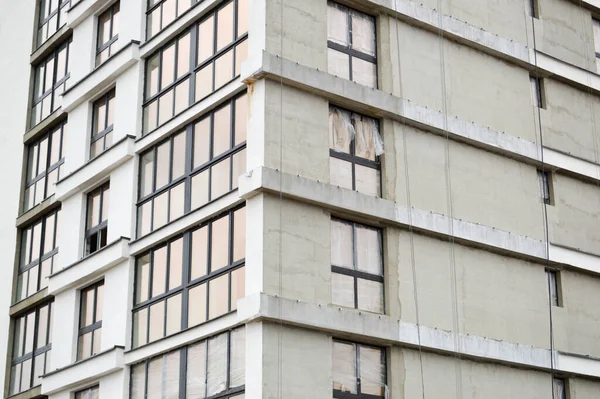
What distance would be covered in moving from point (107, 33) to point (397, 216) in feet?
41.7

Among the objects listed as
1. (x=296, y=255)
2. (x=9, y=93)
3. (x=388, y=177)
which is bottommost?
(x=296, y=255)

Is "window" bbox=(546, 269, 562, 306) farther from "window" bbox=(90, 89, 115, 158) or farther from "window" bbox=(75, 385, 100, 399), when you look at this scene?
"window" bbox=(90, 89, 115, 158)

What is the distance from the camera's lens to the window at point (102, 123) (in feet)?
117

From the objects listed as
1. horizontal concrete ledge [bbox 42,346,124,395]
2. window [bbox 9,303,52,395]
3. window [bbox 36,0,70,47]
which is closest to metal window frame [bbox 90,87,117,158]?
window [bbox 36,0,70,47]

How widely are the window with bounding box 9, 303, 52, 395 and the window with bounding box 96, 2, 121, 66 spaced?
331 inches

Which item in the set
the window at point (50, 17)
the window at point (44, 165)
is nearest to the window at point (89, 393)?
the window at point (44, 165)

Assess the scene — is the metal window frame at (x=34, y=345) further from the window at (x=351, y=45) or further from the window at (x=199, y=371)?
the window at (x=351, y=45)

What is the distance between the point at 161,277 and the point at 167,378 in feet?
9.68

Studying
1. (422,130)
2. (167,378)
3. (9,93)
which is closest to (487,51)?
(422,130)

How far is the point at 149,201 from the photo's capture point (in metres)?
32.8

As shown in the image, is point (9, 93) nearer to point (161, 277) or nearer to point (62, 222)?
point (62, 222)

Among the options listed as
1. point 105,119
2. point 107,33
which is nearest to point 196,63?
point 105,119

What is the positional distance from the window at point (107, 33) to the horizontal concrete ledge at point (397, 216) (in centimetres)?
1042

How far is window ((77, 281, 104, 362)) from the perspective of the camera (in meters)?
33.8
